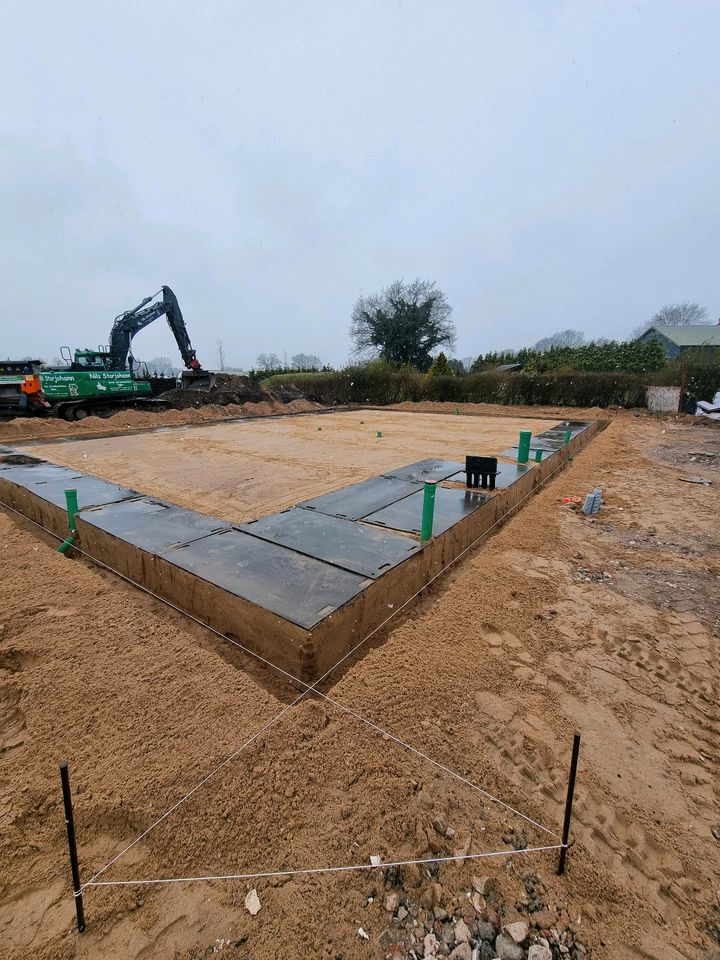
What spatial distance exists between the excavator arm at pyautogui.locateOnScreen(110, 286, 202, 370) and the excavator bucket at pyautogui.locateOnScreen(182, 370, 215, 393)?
Result: 50 centimetres

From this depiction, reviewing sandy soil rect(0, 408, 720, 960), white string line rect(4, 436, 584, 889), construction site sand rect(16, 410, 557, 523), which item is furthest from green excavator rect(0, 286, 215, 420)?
sandy soil rect(0, 408, 720, 960)

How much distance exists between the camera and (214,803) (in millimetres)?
1684

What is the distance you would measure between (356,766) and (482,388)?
1964 centimetres

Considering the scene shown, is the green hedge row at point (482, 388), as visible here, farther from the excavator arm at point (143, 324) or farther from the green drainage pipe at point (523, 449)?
the green drainage pipe at point (523, 449)

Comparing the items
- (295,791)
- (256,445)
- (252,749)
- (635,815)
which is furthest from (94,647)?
(256,445)

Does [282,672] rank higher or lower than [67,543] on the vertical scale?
lower

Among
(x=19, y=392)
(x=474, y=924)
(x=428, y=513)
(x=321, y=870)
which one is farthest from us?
(x=19, y=392)

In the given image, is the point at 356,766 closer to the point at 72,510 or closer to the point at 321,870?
the point at 321,870

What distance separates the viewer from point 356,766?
1.85 m

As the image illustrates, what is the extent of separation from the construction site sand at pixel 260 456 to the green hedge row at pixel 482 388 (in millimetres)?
6333

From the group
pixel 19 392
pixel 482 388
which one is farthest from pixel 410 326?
pixel 19 392

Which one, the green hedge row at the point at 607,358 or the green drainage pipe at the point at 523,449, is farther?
the green hedge row at the point at 607,358

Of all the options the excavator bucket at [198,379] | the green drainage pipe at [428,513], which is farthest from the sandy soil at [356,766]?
the excavator bucket at [198,379]

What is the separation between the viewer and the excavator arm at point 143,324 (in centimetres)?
1490
